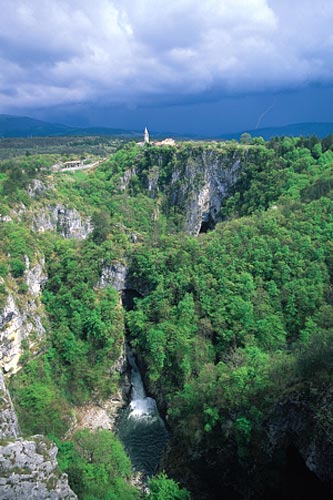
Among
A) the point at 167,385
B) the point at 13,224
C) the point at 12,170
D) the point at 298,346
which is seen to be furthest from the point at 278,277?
the point at 12,170

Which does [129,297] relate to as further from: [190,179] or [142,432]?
[190,179]

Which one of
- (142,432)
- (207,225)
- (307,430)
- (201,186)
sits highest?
(201,186)

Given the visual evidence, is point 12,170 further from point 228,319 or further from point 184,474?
point 184,474

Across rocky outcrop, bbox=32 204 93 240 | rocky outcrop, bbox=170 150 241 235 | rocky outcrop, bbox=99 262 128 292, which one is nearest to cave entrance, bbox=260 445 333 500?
rocky outcrop, bbox=99 262 128 292

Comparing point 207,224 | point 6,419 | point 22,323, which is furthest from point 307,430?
point 207,224

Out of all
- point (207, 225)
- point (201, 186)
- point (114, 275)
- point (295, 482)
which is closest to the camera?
point (295, 482)

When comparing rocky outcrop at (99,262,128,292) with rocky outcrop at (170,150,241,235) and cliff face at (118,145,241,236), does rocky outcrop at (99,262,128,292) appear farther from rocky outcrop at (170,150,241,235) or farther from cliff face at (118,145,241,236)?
rocky outcrop at (170,150,241,235)
